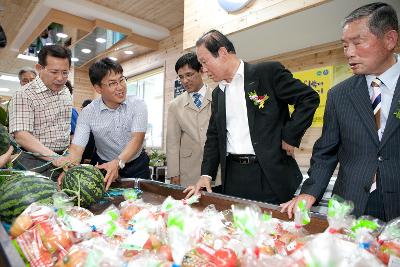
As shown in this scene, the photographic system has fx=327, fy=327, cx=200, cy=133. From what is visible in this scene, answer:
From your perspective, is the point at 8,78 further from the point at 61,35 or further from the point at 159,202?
the point at 159,202

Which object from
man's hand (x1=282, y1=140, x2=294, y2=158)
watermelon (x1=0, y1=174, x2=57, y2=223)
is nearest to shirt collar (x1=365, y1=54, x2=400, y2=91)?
man's hand (x1=282, y1=140, x2=294, y2=158)

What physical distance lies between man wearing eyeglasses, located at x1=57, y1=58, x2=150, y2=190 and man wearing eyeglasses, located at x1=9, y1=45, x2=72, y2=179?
0.29 meters

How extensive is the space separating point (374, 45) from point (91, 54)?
7.96m

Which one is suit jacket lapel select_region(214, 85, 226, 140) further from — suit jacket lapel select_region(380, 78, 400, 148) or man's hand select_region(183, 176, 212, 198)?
suit jacket lapel select_region(380, 78, 400, 148)

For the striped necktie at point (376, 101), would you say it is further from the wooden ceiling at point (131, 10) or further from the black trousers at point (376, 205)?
the wooden ceiling at point (131, 10)

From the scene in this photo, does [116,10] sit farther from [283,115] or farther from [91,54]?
[283,115]

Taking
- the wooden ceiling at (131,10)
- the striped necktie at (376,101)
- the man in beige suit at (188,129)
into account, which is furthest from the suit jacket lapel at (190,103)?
the wooden ceiling at (131,10)

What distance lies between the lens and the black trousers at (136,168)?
7.99 ft

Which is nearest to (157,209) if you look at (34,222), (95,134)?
(34,222)

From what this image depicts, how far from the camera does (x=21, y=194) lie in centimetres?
127

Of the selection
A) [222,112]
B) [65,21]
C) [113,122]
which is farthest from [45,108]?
[65,21]

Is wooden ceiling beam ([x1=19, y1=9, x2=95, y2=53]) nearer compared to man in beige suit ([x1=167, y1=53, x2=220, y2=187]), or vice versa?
man in beige suit ([x1=167, y1=53, x2=220, y2=187])

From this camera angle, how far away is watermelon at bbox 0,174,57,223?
125 centimetres

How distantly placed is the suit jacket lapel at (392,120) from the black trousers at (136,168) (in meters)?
1.67
